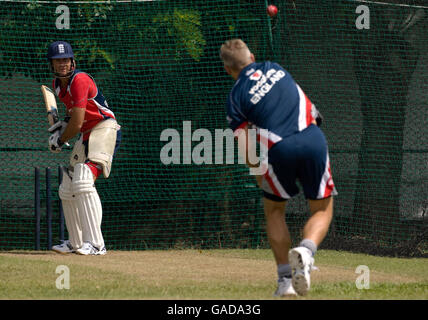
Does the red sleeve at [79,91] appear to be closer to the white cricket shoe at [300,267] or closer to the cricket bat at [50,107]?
the cricket bat at [50,107]

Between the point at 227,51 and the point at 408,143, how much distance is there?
619 centimetres

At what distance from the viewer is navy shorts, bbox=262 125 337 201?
5625 millimetres

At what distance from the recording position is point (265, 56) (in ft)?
33.9

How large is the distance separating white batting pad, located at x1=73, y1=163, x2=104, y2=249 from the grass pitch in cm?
32

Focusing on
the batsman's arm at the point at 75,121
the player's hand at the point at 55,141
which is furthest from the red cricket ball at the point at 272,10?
the player's hand at the point at 55,141

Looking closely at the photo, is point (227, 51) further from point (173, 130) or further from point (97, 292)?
point (173, 130)

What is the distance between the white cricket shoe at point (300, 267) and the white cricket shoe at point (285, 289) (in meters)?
0.30

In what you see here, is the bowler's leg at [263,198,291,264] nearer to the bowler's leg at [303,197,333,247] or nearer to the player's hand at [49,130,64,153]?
the bowler's leg at [303,197,333,247]

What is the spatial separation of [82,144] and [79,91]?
65 centimetres

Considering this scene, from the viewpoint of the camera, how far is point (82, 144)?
8.84 metres

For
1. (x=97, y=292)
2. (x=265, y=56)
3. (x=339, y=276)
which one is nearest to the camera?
(x=97, y=292)

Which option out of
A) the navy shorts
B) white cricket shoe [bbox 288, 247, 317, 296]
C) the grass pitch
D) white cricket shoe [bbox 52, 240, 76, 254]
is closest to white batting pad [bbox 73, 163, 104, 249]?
the grass pitch

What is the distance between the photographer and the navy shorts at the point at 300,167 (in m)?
5.62
